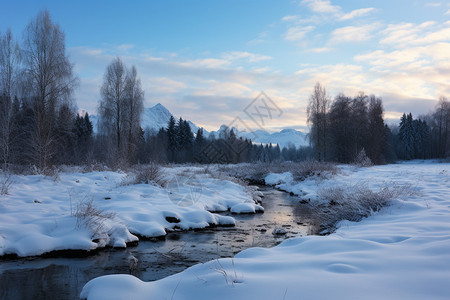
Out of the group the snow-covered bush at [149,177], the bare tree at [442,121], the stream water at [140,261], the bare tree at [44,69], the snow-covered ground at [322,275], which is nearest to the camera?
the snow-covered ground at [322,275]

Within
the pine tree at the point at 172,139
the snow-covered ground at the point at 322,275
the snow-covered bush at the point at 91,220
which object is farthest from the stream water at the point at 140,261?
the pine tree at the point at 172,139

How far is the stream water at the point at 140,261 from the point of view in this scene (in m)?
3.98

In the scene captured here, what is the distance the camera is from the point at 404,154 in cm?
5216

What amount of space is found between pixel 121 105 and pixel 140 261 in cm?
2088

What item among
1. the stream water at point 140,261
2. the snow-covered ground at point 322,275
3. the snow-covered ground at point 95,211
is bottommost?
the stream water at point 140,261

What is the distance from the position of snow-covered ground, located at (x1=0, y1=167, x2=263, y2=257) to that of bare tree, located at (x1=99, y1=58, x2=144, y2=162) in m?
11.7

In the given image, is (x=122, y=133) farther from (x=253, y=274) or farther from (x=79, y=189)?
(x=253, y=274)

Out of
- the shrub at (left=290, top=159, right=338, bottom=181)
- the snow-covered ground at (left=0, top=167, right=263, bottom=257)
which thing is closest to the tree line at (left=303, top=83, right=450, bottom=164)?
the shrub at (left=290, top=159, right=338, bottom=181)

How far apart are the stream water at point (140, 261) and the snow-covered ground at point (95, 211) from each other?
0.35m

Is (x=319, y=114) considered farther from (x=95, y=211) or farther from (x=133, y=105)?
(x=95, y=211)

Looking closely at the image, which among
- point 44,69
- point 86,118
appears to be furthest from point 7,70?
point 86,118

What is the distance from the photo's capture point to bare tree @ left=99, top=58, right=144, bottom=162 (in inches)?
917

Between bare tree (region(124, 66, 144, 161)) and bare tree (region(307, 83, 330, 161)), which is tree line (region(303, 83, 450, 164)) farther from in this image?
bare tree (region(124, 66, 144, 161))

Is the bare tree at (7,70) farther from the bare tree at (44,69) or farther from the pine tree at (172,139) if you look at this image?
the pine tree at (172,139)
